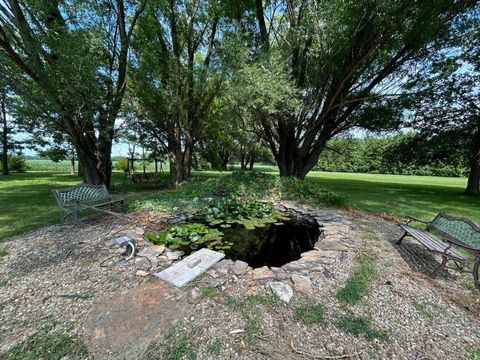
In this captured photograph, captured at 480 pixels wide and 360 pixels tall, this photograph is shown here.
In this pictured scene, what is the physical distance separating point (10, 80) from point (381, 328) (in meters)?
8.69

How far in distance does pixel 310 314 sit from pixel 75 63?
25.4 ft

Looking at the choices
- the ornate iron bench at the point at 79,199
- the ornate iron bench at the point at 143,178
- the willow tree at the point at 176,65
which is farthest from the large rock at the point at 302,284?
the ornate iron bench at the point at 143,178

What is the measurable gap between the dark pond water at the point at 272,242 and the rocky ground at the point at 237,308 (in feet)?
1.89

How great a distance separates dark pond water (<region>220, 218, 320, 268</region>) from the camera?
3682 mm

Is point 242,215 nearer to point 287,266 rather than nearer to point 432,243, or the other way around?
point 287,266

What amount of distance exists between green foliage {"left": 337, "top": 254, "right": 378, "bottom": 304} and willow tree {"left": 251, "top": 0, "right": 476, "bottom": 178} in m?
4.97

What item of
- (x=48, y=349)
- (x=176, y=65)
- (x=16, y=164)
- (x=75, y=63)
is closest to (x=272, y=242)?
(x=48, y=349)

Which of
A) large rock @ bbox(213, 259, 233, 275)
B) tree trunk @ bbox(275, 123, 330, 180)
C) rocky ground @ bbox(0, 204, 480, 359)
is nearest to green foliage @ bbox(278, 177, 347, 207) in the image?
tree trunk @ bbox(275, 123, 330, 180)

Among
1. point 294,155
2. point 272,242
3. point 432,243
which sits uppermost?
point 294,155

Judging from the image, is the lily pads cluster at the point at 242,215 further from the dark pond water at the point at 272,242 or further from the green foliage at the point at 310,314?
the green foliage at the point at 310,314

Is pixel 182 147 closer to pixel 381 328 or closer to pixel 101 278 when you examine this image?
pixel 101 278

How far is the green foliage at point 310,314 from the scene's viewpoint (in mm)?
2107

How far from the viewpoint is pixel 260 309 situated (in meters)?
2.21

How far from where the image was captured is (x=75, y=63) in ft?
19.5
